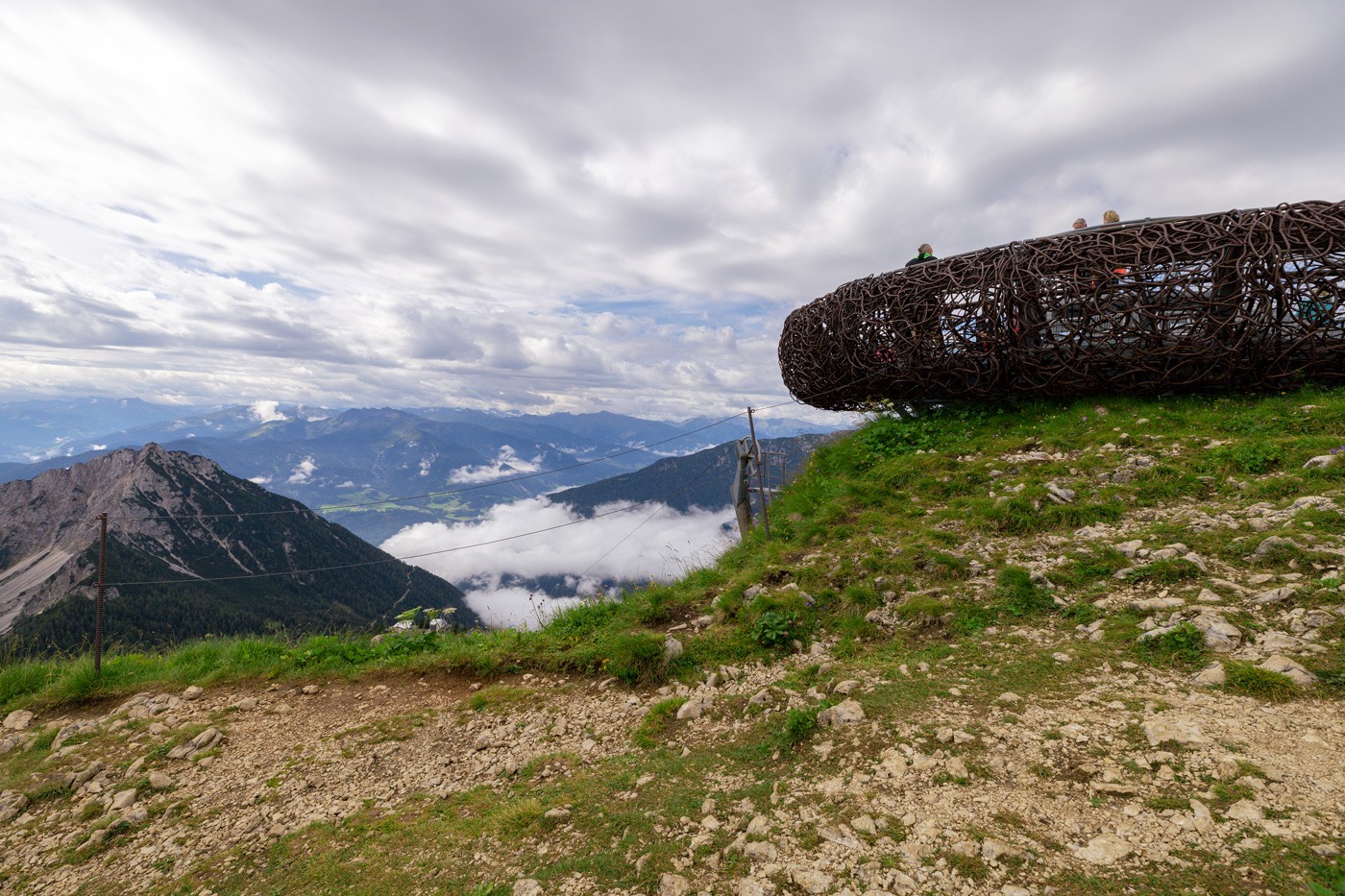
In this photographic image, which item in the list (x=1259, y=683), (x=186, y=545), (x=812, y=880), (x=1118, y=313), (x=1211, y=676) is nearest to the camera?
(x=812, y=880)

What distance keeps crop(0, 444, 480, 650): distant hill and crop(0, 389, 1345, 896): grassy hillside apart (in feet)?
425

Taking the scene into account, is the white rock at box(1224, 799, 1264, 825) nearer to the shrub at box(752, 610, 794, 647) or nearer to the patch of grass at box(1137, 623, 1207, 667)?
the patch of grass at box(1137, 623, 1207, 667)

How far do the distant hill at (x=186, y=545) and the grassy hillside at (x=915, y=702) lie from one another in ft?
425

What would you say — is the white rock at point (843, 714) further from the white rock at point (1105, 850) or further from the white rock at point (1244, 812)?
the white rock at point (1244, 812)

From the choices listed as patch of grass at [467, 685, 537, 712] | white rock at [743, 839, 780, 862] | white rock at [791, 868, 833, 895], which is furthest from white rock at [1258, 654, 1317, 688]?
patch of grass at [467, 685, 537, 712]

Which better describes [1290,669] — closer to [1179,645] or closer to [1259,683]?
[1259,683]

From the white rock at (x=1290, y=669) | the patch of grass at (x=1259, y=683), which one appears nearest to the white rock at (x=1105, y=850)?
the patch of grass at (x=1259, y=683)

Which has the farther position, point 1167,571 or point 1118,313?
point 1118,313

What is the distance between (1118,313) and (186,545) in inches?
8264

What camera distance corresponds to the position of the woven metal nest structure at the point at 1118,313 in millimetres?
8469

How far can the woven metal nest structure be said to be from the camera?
27.8 ft

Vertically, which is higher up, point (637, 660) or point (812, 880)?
point (812, 880)

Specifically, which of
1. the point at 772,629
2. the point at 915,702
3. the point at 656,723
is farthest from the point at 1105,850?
the point at 772,629

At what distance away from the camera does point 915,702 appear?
473 centimetres
